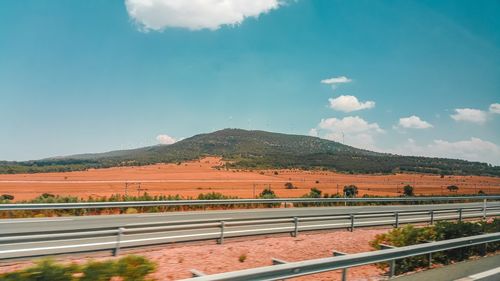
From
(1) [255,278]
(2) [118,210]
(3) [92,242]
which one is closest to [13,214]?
(2) [118,210]

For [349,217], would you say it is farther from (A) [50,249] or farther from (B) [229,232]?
(A) [50,249]

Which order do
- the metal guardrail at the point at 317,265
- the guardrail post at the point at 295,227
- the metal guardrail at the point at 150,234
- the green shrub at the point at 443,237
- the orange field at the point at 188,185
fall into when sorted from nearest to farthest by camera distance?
the metal guardrail at the point at 317,265
the metal guardrail at the point at 150,234
the green shrub at the point at 443,237
the guardrail post at the point at 295,227
the orange field at the point at 188,185

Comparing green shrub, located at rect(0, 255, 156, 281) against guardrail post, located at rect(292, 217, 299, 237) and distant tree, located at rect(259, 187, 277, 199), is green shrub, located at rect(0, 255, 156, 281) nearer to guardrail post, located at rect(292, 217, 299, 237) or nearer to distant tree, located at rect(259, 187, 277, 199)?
guardrail post, located at rect(292, 217, 299, 237)

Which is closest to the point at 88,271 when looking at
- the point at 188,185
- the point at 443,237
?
the point at 443,237

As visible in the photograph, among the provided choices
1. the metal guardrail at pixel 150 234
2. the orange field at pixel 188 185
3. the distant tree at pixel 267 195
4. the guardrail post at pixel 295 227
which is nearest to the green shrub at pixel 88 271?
the metal guardrail at pixel 150 234

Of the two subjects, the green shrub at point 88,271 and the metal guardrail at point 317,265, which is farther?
the green shrub at point 88,271

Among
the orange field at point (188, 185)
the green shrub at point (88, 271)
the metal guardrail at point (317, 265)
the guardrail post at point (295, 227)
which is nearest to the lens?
the metal guardrail at point (317, 265)

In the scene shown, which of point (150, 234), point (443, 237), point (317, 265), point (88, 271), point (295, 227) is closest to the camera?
point (88, 271)

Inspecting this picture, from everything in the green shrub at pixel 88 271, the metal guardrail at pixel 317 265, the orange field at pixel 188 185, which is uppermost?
the metal guardrail at pixel 317 265

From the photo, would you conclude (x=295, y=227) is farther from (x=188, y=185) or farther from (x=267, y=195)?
(x=188, y=185)

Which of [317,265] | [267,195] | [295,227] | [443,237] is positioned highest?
[317,265]

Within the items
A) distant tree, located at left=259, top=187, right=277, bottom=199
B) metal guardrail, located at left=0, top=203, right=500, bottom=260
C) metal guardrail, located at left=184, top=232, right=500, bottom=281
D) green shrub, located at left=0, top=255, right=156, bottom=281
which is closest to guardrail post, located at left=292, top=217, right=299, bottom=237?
metal guardrail, located at left=0, top=203, right=500, bottom=260

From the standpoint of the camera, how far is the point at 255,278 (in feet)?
20.7

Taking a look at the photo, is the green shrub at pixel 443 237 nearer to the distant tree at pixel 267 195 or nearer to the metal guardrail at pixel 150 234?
the metal guardrail at pixel 150 234
